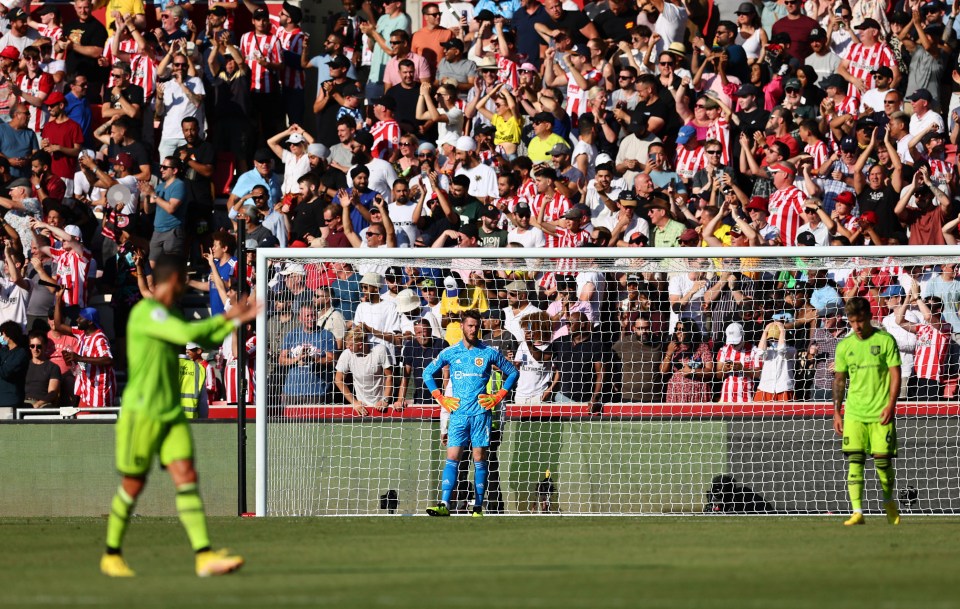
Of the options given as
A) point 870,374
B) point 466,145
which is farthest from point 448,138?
point 870,374

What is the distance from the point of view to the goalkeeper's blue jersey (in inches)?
615

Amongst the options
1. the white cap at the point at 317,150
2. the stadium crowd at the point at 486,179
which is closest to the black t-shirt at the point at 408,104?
the stadium crowd at the point at 486,179

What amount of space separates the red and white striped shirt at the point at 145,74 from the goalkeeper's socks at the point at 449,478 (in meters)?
8.83

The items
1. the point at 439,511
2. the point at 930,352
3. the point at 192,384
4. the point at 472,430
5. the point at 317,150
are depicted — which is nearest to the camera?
the point at 439,511

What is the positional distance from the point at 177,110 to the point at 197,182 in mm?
1302

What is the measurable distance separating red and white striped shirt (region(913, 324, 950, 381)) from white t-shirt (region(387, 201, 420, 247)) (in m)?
6.15

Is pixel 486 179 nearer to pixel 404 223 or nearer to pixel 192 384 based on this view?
pixel 404 223

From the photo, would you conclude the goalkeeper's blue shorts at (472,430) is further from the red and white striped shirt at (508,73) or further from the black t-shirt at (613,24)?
the black t-shirt at (613,24)

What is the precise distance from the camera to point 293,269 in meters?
16.4

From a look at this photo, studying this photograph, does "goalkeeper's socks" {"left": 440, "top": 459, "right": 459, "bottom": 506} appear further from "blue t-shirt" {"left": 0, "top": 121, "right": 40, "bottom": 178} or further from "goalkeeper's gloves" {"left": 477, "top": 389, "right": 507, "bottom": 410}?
"blue t-shirt" {"left": 0, "top": 121, "right": 40, "bottom": 178}

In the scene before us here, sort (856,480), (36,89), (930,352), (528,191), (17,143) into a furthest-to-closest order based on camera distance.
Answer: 1. (36,89)
2. (17,143)
3. (528,191)
4. (930,352)
5. (856,480)

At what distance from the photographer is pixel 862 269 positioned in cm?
1631

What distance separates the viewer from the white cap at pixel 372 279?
16.9 meters

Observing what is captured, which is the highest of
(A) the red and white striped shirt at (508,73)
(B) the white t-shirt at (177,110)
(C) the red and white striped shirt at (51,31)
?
(C) the red and white striped shirt at (51,31)
